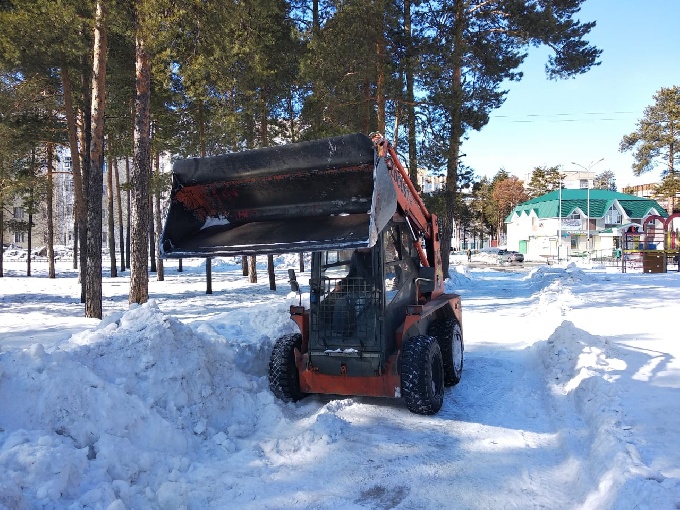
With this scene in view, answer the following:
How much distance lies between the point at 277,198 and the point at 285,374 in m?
2.13

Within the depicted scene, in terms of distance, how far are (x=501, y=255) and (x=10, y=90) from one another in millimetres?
42011

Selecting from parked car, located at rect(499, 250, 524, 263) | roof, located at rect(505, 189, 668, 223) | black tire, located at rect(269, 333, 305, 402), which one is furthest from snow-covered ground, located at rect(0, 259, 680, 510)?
roof, located at rect(505, 189, 668, 223)

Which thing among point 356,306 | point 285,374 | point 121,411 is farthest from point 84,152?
point 121,411

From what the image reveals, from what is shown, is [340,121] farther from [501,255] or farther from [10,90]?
[501,255]

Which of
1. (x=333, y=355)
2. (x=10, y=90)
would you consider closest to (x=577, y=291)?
(x=333, y=355)

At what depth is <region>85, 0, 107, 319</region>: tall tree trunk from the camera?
1173 cm

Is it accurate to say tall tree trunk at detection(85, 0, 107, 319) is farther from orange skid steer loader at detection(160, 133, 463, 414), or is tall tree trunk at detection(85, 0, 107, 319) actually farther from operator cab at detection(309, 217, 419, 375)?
operator cab at detection(309, 217, 419, 375)

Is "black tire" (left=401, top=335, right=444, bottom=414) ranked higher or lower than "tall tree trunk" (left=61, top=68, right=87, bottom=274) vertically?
lower

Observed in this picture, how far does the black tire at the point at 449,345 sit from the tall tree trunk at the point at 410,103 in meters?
9.51

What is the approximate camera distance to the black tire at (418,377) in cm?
552

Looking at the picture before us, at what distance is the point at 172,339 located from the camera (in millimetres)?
6070

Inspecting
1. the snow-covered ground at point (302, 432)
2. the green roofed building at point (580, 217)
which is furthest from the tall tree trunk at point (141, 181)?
the green roofed building at point (580, 217)

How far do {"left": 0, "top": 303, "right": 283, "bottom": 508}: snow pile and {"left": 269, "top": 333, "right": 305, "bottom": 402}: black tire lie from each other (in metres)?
0.17

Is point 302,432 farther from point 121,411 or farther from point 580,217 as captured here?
point 580,217
